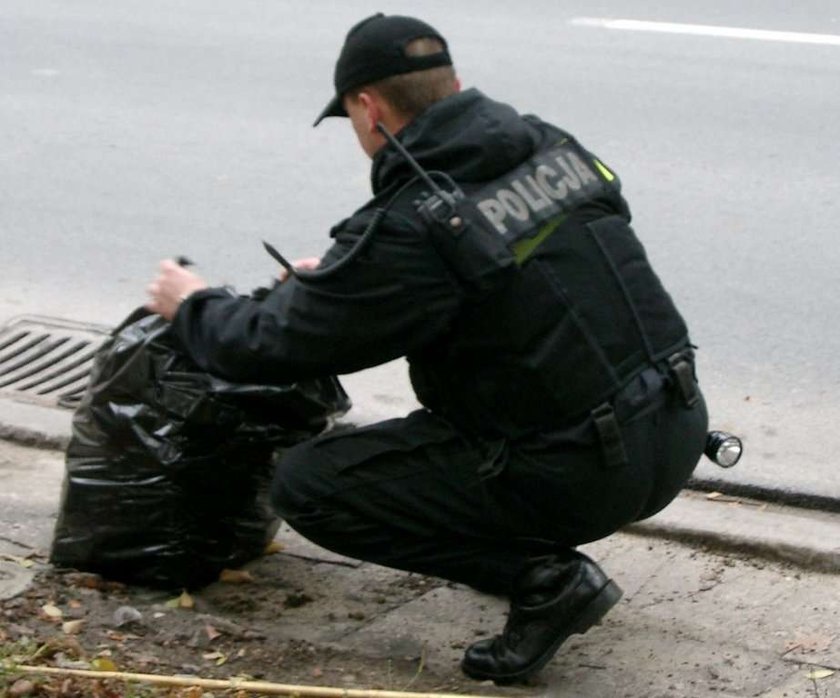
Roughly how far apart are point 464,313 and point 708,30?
6.19 meters

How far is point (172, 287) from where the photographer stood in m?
3.39

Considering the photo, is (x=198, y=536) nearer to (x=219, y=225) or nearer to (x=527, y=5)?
(x=219, y=225)

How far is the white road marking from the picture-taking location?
876 cm

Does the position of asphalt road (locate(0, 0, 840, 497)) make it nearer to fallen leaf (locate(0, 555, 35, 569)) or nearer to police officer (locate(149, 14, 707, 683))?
police officer (locate(149, 14, 707, 683))

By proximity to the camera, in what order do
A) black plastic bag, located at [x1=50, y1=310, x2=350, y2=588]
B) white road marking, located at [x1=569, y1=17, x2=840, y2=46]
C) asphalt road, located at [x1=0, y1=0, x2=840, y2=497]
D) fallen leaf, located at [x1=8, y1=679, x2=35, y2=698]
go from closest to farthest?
fallen leaf, located at [x1=8, y1=679, x2=35, y2=698] → black plastic bag, located at [x1=50, y1=310, x2=350, y2=588] → asphalt road, located at [x1=0, y1=0, x2=840, y2=497] → white road marking, located at [x1=569, y1=17, x2=840, y2=46]

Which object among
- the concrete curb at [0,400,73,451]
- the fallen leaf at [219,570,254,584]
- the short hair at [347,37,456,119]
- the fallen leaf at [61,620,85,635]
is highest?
the short hair at [347,37,456,119]

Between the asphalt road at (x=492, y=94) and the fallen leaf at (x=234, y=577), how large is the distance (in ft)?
3.68

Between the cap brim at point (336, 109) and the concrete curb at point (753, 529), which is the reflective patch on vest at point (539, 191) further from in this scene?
the concrete curb at point (753, 529)

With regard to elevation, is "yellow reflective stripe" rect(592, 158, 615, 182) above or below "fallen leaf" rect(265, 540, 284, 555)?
above

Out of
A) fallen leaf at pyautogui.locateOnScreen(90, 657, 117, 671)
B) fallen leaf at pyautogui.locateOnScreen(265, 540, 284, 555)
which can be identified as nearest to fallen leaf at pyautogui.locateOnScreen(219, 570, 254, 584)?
fallen leaf at pyautogui.locateOnScreen(265, 540, 284, 555)

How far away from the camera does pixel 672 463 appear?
3.35m

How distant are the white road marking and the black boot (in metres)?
5.93

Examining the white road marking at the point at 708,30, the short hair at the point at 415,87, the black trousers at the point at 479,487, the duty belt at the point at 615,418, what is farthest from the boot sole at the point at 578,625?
the white road marking at the point at 708,30

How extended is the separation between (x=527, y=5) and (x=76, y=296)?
15.0 ft
